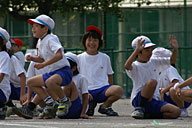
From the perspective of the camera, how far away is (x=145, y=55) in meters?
9.12

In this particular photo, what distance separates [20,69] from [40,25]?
2.97 ft

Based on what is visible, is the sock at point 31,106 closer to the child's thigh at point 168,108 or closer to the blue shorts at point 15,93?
the blue shorts at point 15,93

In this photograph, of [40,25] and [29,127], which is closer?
[29,127]

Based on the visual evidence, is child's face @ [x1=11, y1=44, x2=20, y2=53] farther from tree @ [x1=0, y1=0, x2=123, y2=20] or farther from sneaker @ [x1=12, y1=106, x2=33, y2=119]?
tree @ [x1=0, y1=0, x2=123, y2=20]

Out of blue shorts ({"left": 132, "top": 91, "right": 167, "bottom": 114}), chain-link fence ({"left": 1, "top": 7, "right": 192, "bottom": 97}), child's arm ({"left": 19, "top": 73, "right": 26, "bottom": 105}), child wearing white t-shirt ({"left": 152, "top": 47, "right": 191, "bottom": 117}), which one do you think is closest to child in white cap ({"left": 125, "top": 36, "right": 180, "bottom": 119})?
blue shorts ({"left": 132, "top": 91, "right": 167, "bottom": 114})

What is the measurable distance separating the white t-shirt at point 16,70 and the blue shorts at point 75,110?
1.05m

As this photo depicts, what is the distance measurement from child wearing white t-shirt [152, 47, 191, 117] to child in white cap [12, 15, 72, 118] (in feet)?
5.50

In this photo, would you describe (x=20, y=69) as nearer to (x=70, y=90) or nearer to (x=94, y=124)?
(x=70, y=90)

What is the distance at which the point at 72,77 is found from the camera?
30.1ft

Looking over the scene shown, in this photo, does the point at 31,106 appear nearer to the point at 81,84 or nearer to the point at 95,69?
the point at 81,84

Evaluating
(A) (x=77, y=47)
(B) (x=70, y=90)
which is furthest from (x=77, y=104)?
(A) (x=77, y=47)

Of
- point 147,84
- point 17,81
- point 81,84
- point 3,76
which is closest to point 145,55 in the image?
point 147,84

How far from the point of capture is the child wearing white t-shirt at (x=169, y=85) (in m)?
9.53

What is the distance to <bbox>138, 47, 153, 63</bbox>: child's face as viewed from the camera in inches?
357
